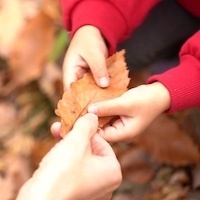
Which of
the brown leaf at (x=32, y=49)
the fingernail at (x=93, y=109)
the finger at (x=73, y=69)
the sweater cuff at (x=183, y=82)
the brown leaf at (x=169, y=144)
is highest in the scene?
the fingernail at (x=93, y=109)

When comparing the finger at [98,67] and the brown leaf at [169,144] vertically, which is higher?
the finger at [98,67]

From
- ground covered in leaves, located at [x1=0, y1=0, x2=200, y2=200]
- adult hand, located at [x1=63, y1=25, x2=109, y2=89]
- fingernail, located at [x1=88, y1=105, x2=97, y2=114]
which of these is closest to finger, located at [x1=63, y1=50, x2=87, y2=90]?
adult hand, located at [x1=63, y1=25, x2=109, y2=89]

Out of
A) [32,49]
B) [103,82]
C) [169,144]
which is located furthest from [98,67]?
[32,49]

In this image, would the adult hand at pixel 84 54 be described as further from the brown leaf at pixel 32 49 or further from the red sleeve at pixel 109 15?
the brown leaf at pixel 32 49

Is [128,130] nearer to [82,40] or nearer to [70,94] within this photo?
[70,94]

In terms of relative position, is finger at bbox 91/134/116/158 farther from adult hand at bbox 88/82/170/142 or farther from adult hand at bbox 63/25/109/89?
adult hand at bbox 63/25/109/89

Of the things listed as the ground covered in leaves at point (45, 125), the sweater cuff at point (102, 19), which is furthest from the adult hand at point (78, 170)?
the ground covered in leaves at point (45, 125)
